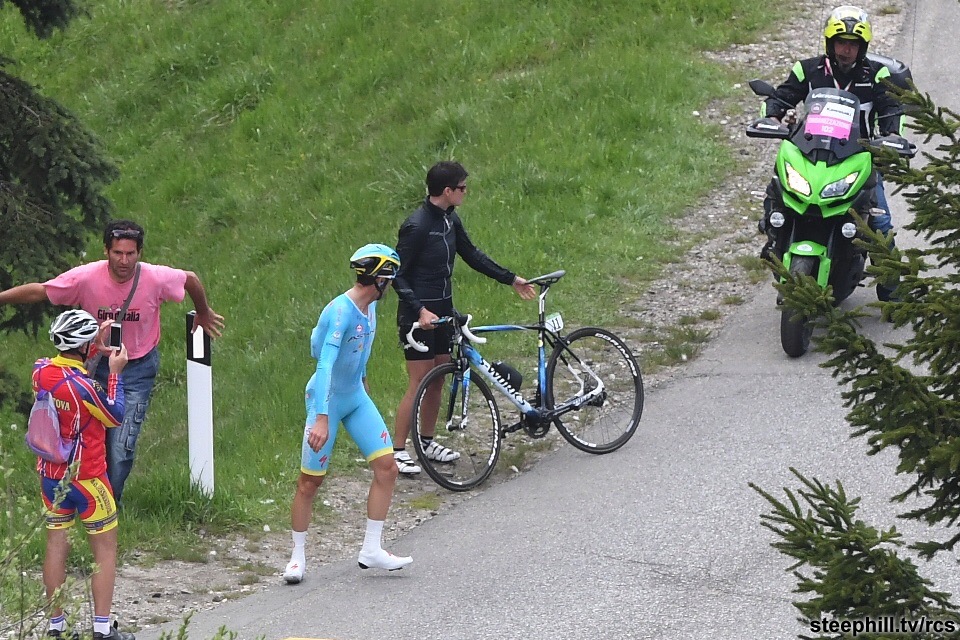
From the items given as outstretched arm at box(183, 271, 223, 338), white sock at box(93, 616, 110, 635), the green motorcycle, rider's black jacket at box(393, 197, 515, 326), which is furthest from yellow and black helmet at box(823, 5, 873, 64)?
white sock at box(93, 616, 110, 635)

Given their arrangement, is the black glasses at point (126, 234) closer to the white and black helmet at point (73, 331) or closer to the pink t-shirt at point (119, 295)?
the pink t-shirt at point (119, 295)

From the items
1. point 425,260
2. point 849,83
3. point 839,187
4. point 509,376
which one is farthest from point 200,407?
point 849,83

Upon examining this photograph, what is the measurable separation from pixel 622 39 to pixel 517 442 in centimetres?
893

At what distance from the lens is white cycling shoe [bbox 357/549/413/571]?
734 centimetres

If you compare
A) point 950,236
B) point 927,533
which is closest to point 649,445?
point 927,533

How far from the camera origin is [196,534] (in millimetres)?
8047

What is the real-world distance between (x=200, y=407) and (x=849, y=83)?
564 centimetres

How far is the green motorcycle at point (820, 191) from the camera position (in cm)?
962

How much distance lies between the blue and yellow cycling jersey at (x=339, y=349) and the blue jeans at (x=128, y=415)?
1050 mm

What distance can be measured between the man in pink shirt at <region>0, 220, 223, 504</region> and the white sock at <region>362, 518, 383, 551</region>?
1.46 metres

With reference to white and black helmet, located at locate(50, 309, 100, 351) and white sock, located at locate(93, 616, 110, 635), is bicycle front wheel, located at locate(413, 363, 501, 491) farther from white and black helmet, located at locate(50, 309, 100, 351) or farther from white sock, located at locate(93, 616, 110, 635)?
white and black helmet, located at locate(50, 309, 100, 351)

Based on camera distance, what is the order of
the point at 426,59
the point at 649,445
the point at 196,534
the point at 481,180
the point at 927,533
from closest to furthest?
the point at 927,533 < the point at 196,534 < the point at 649,445 < the point at 481,180 < the point at 426,59

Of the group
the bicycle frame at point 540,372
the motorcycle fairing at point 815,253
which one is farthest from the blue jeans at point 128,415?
the motorcycle fairing at point 815,253

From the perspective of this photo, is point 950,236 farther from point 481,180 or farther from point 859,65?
point 481,180
